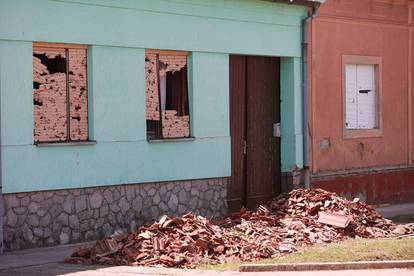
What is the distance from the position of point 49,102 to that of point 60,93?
269 millimetres

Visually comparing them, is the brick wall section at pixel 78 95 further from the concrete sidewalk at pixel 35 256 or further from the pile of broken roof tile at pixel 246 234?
the pile of broken roof tile at pixel 246 234

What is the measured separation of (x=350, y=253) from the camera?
13.4m

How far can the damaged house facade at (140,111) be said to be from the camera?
583 inches

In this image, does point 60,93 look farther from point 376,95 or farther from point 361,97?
point 376,95

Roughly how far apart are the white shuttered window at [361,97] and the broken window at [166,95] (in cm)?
515

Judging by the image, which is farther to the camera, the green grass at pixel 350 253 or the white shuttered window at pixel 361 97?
the white shuttered window at pixel 361 97

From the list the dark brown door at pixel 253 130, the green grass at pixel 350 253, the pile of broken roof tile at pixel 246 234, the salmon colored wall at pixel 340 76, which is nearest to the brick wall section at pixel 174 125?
the dark brown door at pixel 253 130

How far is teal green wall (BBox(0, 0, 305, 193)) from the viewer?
1471 centimetres

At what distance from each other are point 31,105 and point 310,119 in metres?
7.36

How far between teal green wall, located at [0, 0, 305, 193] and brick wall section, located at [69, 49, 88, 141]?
0.41ft

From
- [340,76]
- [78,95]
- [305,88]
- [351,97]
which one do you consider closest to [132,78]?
[78,95]

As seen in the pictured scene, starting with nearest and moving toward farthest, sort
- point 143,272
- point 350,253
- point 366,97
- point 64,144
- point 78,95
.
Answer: point 143,272, point 350,253, point 64,144, point 78,95, point 366,97

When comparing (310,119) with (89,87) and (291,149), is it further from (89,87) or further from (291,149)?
(89,87)

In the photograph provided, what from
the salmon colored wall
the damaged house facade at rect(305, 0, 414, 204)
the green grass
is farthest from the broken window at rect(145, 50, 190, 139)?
the green grass
